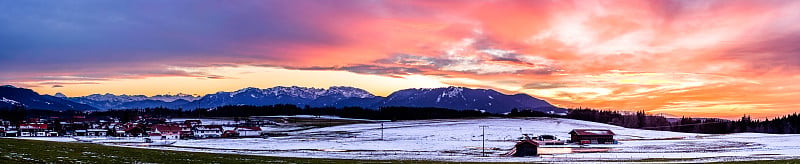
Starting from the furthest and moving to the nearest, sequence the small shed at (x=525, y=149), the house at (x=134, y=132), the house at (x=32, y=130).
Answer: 1. the house at (x=134, y=132)
2. the house at (x=32, y=130)
3. the small shed at (x=525, y=149)

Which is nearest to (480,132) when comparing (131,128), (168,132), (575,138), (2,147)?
(575,138)

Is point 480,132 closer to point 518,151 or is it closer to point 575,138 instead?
point 575,138

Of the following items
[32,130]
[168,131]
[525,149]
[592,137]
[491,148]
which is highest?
[525,149]

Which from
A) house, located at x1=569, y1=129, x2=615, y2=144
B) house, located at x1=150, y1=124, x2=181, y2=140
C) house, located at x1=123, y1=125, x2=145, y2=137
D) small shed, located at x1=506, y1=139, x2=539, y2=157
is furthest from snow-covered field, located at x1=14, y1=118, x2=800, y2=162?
house, located at x1=123, y1=125, x2=145, y2=137

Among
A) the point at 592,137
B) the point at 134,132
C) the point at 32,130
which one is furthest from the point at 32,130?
the point at 592,137

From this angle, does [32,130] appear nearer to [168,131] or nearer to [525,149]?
[168,131]

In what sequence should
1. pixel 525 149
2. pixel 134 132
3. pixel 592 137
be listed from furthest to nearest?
pixel 134 132, pixel 592 137, pixel 525 149

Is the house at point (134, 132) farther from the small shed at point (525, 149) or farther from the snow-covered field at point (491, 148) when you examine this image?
the small shed at point (525, 149)

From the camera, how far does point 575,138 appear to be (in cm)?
12212

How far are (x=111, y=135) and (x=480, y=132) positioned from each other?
98130 millimetres

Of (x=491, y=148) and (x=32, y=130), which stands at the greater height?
(x=32, y=130)

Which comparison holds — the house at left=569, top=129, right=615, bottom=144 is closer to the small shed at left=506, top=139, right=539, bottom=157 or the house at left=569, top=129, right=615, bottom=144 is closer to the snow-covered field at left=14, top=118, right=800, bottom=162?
the snow-covered field at left=14, top=118, right=800, bottom=162

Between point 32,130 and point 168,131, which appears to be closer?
point 168,131

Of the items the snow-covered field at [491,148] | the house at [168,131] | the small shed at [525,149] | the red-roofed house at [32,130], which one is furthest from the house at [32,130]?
the small shed at [525,149]
